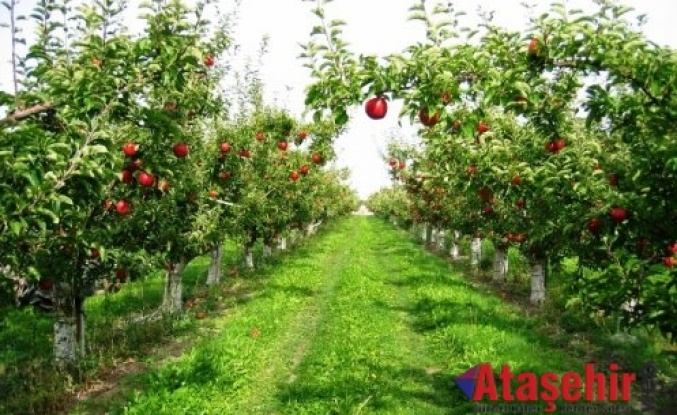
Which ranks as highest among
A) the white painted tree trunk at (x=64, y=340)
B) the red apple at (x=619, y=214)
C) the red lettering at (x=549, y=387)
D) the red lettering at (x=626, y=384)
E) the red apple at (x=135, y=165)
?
the red apple at (x=135, y=165)

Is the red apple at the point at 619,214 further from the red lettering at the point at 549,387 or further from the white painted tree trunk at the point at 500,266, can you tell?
the white painted tree trunk at the point at 500,266

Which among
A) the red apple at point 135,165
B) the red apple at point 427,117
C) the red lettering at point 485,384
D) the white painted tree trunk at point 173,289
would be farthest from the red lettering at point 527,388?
the white painted tree trunk at point 173,289

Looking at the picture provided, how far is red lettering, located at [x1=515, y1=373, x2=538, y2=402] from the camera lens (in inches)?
348

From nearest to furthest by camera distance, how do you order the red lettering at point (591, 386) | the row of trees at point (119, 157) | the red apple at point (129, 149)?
the row of trees at point (119, 157) < the red apple at point (129, 149) < the red lettering at point (591, 386)

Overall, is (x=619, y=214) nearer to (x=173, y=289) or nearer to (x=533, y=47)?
(x=533, y=47)

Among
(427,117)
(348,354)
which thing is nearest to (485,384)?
(348,354)

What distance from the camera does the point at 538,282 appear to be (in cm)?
1756

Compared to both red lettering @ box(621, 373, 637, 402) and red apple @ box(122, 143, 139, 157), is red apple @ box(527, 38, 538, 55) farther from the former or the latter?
red lettering @ box(621, 373, 637, 402)

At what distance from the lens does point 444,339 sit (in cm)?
1245

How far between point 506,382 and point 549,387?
0.68 meters

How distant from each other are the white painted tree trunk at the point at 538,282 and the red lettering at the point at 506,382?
8.08 meters

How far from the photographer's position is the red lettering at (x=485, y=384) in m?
9.02

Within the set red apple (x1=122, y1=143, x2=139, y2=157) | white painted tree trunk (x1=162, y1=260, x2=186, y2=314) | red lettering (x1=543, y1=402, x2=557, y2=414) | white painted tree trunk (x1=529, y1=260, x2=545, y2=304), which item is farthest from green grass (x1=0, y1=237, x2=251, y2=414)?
white painted tree trunk (x1=529, y1=260, x2=545, y2=304)

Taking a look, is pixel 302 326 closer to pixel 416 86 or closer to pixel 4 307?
pixel 4 307
